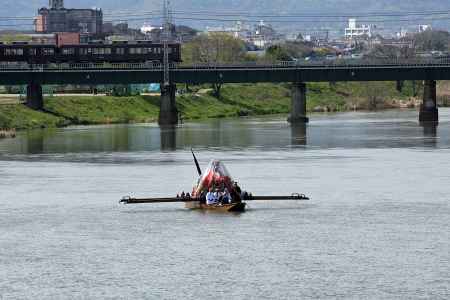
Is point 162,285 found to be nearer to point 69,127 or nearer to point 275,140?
point 275,140

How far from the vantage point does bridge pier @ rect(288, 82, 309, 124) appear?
187 meters

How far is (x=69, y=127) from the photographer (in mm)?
178875

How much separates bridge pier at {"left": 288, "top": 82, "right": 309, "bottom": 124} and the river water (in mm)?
56597

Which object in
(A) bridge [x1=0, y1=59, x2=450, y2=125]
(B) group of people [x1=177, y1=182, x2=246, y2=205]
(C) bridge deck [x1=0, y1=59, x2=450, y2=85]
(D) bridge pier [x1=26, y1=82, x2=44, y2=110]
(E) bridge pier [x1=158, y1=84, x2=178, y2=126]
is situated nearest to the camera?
(B) group of people [x1=177, y1=182, x2=246, y2=205]

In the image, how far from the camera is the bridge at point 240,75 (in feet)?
616

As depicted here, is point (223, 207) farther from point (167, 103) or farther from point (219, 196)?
point (167, 103)

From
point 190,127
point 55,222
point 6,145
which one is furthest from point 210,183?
point 190,127

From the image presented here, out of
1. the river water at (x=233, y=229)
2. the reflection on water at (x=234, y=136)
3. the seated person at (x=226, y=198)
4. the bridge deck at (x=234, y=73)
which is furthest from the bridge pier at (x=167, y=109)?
the seated person at (x=226, y=198)

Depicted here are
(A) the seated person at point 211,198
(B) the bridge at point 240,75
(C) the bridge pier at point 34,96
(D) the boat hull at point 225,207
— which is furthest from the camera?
(B) the bridge at point 240,75

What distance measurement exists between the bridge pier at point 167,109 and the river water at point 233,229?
182 feet

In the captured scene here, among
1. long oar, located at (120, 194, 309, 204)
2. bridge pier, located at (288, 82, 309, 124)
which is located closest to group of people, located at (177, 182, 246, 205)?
long oar, located at (120, 194, 309, 204)

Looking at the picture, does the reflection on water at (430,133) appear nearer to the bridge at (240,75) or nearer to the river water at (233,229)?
the bridge at (240,75)

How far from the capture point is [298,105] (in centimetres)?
18962

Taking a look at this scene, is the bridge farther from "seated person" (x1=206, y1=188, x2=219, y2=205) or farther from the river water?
"seated person" (x1=206, y1=188, x2=219, y2=205)
